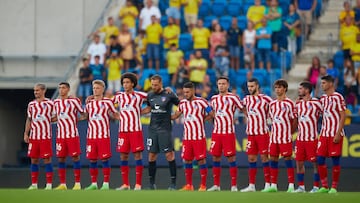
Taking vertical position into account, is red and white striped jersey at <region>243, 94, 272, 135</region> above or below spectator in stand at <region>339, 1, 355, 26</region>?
below

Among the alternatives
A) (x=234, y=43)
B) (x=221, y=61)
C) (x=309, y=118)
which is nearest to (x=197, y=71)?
(x=221, y=61)

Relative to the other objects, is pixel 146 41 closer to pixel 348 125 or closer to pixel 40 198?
pixel 348 125

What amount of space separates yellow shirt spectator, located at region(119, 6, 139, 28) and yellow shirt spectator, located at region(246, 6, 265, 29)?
10.8 ft

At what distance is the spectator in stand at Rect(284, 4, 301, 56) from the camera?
3130 cm

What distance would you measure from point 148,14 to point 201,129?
908cm

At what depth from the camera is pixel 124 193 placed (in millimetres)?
22062

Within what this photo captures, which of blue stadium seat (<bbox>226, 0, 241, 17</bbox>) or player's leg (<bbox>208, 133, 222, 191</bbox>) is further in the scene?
blue stadium seat (<bbox>226, 0, 241, 17</bbox>)

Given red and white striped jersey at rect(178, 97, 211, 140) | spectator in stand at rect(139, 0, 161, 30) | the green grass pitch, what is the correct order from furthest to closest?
spectator in stand at rect(139, 0, 161, 30) < red and white striped jersey at rect(178, 97, 211, 140) < the green grass pitch

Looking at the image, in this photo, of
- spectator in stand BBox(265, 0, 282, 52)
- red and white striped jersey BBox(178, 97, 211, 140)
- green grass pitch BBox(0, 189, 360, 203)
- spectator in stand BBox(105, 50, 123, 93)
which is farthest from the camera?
spectator in stand BBox(265, 0, 282, 52)

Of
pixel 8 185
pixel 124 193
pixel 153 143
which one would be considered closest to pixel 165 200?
pixel 124 193

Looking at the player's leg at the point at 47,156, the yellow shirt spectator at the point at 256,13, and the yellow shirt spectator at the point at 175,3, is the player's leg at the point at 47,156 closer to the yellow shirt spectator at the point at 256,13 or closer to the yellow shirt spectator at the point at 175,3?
the yellow shirt spectator at the point at 256,13

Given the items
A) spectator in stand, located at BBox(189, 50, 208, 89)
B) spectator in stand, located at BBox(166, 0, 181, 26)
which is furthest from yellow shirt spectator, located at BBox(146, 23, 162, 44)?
spectator in stand, located at BBox(189, 50, 208, 89)

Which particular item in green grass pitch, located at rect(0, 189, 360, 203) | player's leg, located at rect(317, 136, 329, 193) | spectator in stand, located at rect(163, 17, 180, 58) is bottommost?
green grass pitch, located at rect(0, 189, 360, 203)

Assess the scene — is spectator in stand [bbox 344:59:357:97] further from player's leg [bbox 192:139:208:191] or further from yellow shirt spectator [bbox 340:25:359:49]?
player's leg [bbox 192:139:208:191]
